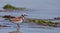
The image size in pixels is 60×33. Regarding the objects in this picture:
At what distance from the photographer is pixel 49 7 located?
669 inches

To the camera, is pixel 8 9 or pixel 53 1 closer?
pixel 8 9

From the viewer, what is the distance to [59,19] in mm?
13281

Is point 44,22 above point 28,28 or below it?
above

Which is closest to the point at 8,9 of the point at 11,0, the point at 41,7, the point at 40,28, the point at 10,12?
the point at 10,12

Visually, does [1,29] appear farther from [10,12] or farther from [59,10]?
[59,10]

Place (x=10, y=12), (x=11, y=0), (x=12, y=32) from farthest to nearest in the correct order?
(x=11, y=0) < (x=10, y=12) < (x=12, y=32)

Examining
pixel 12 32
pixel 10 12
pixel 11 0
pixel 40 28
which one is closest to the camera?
pixel 12 32

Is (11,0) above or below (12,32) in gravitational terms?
above

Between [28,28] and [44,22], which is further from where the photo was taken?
[44,22]

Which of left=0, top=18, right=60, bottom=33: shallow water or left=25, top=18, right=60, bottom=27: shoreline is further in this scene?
left=25, top=18, right=60, bottom=27: shoreline

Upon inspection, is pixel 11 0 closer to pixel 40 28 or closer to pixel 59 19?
pixel 59 19

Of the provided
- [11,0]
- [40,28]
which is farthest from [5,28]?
[11,0]

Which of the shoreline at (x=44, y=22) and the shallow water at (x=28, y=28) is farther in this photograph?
the shoreline at (x=44, y=22)

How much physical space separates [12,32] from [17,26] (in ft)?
3.22
